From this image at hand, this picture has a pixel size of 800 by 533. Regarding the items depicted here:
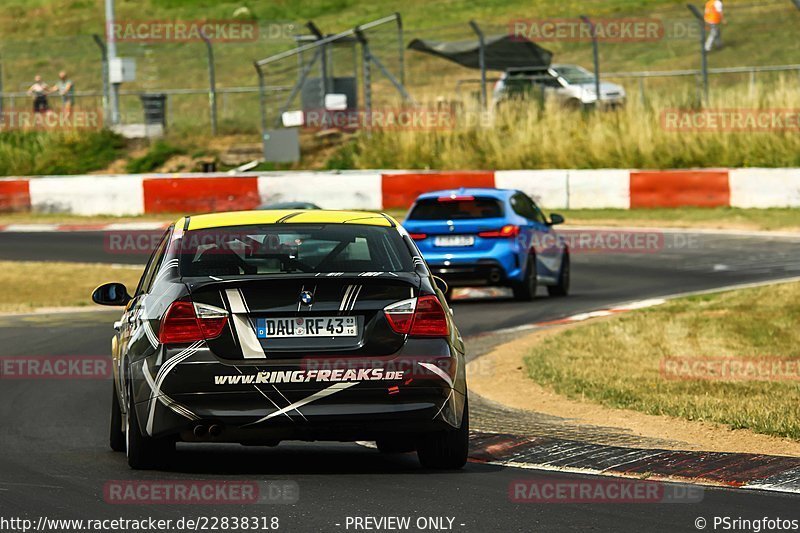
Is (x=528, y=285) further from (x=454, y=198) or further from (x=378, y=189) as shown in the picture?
(x=378, y=189)

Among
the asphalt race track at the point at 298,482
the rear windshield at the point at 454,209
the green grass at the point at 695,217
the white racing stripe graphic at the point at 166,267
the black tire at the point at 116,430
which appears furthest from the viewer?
the green grass at the point at 695,217

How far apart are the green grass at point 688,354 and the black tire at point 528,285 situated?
1.82 metres

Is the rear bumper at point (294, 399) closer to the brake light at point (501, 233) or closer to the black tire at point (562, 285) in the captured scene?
the brake light at point (501, 233)

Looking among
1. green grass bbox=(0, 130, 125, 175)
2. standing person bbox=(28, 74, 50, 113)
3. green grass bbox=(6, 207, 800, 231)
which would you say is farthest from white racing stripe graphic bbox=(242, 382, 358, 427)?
standing person bbox=(28, 74, 50, 113)

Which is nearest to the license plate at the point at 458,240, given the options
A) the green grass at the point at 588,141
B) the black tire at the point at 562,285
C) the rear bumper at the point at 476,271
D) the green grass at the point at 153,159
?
the rear bumper at the point at 476,271

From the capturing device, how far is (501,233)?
18.8m

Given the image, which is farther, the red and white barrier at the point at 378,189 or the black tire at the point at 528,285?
the red and white barrier at the point at 378,189

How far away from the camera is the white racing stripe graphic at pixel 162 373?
768 centimetres

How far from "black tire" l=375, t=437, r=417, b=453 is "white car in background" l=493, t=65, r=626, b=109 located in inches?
1079

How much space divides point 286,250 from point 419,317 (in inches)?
42.1

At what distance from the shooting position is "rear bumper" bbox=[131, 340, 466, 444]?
765 cm

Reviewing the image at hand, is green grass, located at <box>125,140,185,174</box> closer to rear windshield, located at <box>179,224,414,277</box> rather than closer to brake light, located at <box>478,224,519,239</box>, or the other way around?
brake light, located at <box>478,224,519,239</box>

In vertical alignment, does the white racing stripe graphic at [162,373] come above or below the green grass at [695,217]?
above

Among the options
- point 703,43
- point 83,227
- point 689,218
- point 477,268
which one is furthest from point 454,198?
point 703,43
